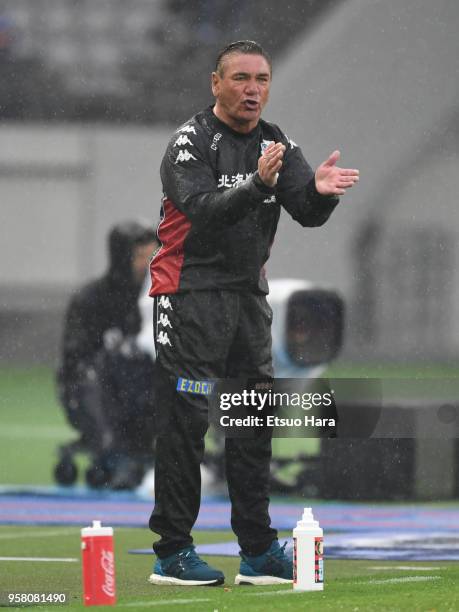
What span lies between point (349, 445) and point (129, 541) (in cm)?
193

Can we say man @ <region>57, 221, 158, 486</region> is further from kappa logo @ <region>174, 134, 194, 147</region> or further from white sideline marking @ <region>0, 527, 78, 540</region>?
kappa logo @ <region>174, 134, 194, 147</region>

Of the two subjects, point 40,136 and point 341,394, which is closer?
point 341,394

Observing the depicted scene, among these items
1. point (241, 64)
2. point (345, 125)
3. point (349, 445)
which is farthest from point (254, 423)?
point (345, 125)

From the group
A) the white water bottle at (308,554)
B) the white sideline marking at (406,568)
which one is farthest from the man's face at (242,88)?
the white sideline marking at (406,568)

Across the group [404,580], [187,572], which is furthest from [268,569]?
[404,580]

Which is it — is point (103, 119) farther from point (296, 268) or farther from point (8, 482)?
point (8, 482)

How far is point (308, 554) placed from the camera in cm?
481

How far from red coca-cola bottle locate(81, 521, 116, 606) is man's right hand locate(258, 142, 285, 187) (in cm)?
110

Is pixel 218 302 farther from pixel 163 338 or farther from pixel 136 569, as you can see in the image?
pixel 136 569

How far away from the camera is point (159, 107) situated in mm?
9039

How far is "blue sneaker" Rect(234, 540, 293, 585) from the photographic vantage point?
521cm

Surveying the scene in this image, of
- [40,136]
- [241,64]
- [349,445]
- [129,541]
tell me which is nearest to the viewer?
[241,64]

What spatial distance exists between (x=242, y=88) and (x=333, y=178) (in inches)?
15.5

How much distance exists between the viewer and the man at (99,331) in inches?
346
